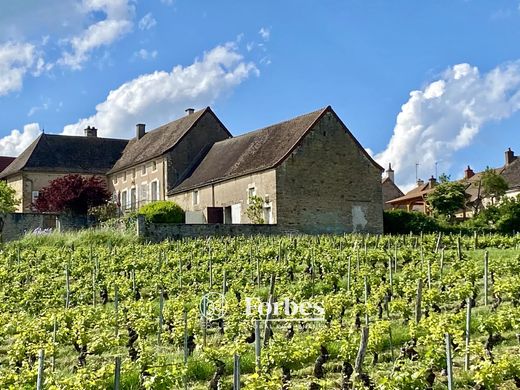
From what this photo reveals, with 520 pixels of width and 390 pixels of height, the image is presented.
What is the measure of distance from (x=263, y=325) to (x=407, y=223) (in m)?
22.8

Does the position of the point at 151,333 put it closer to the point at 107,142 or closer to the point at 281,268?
the point at 281,268

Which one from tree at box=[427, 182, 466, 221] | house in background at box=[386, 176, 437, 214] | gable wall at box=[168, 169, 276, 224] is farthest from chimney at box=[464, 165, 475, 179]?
gable wall at box=[168, 169, 276, 224]

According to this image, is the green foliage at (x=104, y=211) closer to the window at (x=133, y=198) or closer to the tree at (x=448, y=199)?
the window at (x=133, y=198)

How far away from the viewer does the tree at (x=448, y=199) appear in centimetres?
4169

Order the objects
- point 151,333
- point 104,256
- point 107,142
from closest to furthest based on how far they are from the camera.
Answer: point 151,333 < point 104,256 < point 107,142

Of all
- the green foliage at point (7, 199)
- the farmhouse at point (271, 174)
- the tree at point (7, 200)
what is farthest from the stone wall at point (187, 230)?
the green foliage at point (7, 199)

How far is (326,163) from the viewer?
3088 centimetres

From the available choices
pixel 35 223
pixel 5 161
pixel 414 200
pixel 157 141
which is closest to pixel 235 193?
pixel 35 223

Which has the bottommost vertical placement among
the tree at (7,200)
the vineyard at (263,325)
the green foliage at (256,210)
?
the vineyard at (263,325)

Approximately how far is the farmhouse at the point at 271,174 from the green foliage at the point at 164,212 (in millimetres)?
621

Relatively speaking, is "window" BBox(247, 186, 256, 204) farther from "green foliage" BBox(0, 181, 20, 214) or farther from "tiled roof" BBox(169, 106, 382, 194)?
"green foliage" BBox(0, 181, 20, 214)

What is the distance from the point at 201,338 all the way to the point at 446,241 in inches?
568

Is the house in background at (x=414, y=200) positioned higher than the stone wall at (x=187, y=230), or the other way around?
the house in background at (x=414, y=200)

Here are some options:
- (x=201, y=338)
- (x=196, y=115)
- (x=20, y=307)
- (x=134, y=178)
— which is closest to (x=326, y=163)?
(x=196, y=115)
